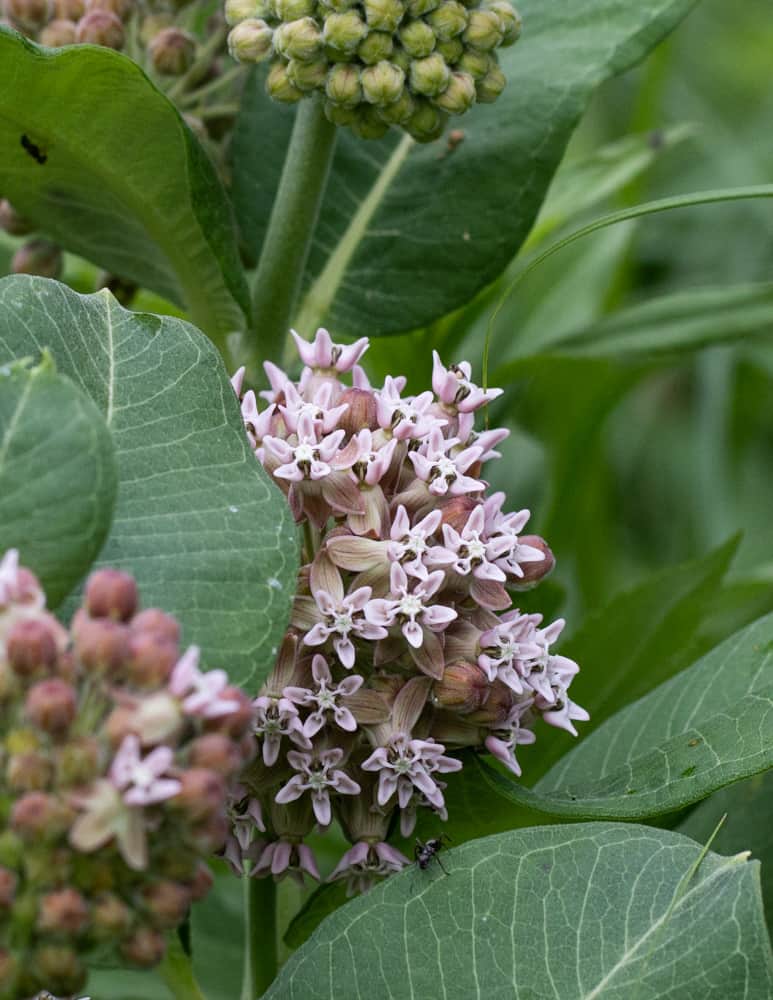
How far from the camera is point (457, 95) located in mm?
1026

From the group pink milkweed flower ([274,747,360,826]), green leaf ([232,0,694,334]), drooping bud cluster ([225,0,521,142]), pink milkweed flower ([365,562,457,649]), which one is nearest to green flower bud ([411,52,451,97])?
drooping bud cluster ([225,0,521,142])

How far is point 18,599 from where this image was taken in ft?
2.04

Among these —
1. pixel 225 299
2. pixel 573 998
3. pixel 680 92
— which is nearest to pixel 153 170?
pixel 225 299

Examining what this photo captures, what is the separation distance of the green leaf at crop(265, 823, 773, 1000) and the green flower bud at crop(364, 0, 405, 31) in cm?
56

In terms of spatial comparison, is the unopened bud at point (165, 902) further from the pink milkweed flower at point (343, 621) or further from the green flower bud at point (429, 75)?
the green flower bud at point (429, 75)

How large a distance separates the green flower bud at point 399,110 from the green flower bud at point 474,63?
50mm

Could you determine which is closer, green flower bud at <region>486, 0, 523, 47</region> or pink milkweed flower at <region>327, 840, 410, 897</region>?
pink milkweed flower at <region>327, 840, 410, 897</region>

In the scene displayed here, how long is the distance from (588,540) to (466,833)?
1.05 m

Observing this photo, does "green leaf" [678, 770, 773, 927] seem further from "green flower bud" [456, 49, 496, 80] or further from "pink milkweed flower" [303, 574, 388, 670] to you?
"green flower bud" [456, 49, 496, 80]

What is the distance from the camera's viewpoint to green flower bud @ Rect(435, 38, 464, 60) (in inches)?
40.6

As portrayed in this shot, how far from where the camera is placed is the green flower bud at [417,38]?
1004mm

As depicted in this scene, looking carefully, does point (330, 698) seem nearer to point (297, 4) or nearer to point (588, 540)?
point (297, 4)

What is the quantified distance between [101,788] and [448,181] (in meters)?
0.82

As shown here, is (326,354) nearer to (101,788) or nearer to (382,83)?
(382,83)
